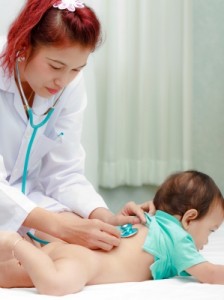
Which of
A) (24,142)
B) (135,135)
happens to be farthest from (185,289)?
(135,135)

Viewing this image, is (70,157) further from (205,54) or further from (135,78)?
(205,54)

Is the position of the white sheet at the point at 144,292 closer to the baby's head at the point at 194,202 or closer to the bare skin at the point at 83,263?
the bare skin at the point at 83,263

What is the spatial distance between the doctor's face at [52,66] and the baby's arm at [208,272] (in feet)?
2.15

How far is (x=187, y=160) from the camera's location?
11.3ft

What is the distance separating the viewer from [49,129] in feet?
6.95

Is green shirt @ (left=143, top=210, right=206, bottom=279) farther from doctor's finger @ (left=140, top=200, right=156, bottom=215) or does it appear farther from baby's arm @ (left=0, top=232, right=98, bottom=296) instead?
baby's arm @ (left=0, top=232, right=98, bottom=296)

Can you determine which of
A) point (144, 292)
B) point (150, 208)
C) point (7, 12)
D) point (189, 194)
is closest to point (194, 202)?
point (189, 194)

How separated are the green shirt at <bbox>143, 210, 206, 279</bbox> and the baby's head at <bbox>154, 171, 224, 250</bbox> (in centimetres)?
3

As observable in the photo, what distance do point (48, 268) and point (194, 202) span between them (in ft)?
1.64

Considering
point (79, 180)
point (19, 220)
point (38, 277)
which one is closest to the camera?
point (38, 277)

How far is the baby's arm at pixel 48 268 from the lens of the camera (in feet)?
4.84

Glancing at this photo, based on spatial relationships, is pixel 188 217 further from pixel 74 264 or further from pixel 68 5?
pixel 68 5

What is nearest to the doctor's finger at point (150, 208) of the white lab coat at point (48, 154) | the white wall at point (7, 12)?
the white lab coat at point (48, 154)

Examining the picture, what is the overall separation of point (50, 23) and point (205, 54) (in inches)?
71.8
